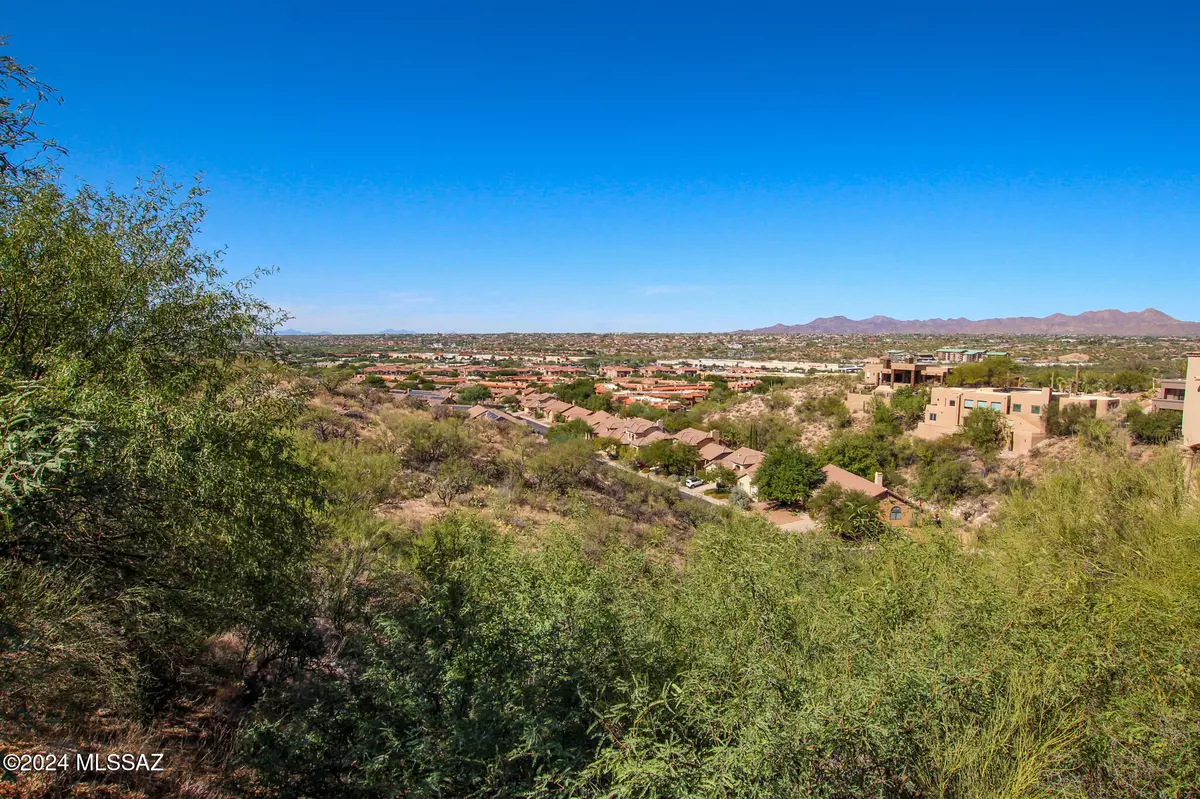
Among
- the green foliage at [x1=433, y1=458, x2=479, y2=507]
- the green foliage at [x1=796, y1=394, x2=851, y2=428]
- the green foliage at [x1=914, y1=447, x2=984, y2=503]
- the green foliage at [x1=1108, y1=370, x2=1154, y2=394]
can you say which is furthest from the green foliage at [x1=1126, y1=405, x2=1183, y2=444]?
the green foliage at [x1=433, y1=458, x2=479, y2=507]

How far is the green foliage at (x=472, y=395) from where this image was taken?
52.1 metres

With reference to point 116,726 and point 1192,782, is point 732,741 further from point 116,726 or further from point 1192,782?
point 116,726

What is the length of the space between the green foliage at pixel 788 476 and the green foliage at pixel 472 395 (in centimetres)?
2868

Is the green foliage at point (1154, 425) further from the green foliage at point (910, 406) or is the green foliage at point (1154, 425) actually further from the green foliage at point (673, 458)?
the green foliage at point (673, 458)

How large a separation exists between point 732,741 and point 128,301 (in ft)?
22.8

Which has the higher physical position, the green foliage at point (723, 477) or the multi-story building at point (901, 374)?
the multi-story building at point (901, 374)

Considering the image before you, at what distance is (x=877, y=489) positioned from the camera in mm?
27672

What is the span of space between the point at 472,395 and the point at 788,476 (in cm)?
3304

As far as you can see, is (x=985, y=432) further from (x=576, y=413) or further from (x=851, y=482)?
(x=576, y=413)

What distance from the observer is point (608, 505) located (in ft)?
62.9

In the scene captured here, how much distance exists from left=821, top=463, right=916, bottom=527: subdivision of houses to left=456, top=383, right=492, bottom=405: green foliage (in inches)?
1257

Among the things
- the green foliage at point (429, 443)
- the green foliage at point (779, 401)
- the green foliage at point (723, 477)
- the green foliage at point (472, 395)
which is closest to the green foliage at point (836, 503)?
the green foliage at point (723, 477)

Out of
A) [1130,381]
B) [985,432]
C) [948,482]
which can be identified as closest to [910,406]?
[985,432]

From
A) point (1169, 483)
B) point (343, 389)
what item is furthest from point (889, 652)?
point (343, 389)
